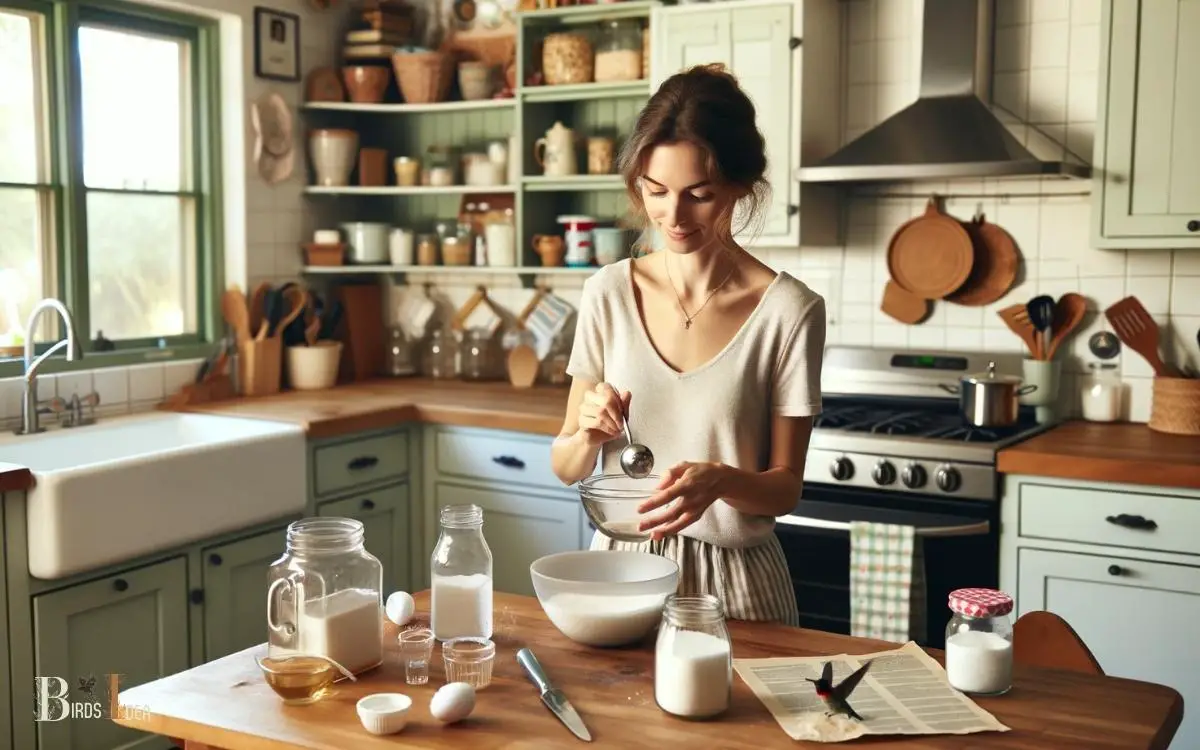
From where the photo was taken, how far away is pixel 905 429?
353cm

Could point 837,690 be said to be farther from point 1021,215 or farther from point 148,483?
point 1021,215

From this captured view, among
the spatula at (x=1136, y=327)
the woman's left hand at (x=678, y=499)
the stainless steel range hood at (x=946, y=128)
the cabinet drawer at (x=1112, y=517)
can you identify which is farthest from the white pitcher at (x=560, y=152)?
the woman's left hand at (x=678, y=499)

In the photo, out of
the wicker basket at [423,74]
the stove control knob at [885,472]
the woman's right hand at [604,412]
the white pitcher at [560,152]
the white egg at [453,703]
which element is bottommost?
the stove control knob at [885,472]

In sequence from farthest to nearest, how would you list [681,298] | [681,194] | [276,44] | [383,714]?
[276,44] → [681,298] → [681,194] → [383,714]

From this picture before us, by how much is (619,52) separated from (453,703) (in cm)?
309

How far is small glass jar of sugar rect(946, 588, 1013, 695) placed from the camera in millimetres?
1620

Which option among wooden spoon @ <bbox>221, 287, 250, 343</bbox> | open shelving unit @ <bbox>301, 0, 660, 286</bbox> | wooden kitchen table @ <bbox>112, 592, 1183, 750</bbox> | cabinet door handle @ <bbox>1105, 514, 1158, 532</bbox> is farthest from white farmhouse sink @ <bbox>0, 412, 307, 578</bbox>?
cabinet door handle @ <bbox>1105, 514, 1158, 532</bbox>

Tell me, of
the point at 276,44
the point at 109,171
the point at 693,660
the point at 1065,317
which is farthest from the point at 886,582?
the point at 276,44

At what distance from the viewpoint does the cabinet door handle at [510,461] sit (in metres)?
3.98

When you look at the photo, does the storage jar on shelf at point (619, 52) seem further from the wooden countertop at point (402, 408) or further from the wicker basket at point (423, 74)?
the wooden countertop at point (402, 408)

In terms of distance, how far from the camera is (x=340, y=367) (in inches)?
191

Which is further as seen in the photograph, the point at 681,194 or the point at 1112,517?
the point at 1112,517

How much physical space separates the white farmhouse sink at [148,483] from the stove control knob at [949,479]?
71.8 inches

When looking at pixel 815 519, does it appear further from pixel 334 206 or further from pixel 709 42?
pixel 334 206
